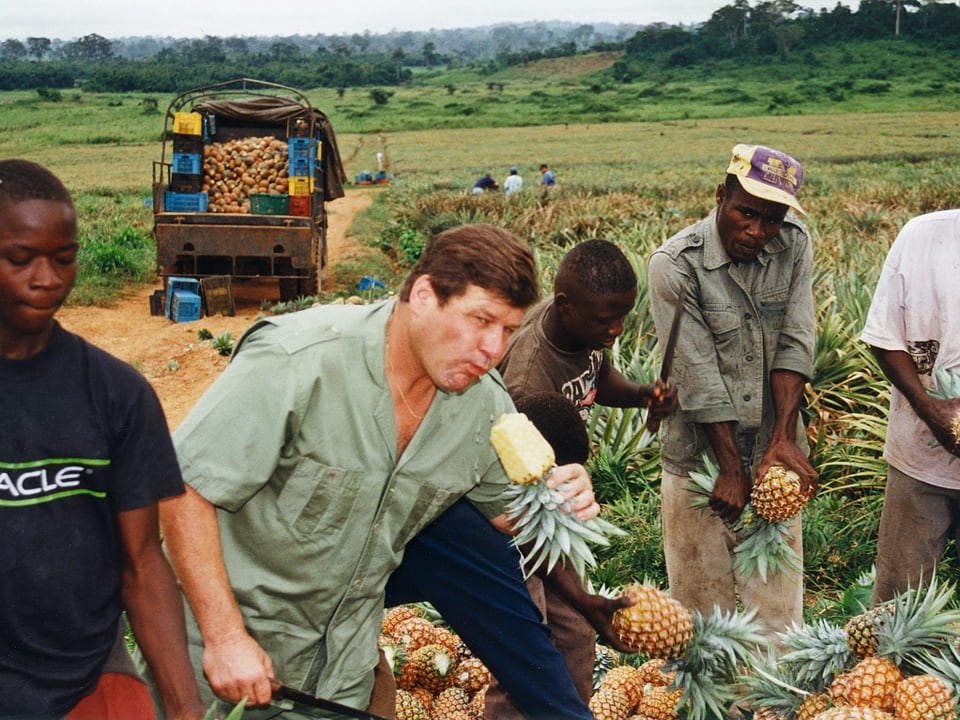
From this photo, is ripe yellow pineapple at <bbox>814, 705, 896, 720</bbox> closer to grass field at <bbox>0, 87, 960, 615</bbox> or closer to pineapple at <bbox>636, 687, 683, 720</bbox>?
pineapple at <bbox>636, 687, 683, 720</bbox>

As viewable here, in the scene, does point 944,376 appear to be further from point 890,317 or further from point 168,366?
point 168,366

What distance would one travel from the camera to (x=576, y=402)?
3600 mm

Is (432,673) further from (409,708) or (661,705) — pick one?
(661,705)

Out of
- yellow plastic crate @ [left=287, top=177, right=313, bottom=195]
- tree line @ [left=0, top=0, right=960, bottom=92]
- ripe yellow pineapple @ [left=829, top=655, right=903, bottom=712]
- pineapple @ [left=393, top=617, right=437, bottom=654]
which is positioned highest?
tree line @ [left=0, top=0, right=960, bottom=92]

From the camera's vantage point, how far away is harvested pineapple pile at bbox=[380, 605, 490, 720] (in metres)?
3.47

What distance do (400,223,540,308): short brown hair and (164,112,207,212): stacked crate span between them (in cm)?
1130

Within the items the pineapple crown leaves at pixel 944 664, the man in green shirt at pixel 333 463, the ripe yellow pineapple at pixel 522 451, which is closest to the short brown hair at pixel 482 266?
the man in green shirt at pixel 333 463

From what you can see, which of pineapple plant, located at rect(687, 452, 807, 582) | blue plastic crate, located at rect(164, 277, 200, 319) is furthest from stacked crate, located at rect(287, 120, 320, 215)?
pineapple plant, located at rect(687, 452, 807, 582)

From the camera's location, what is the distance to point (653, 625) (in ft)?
9.41

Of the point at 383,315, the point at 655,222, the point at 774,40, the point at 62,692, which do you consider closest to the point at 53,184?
the point at 383,315

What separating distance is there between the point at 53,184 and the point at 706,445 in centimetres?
279

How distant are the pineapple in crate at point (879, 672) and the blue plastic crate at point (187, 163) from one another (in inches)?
469

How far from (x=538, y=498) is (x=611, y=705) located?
45.1 inches

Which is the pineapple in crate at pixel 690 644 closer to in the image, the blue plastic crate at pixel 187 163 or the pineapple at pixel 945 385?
the pineapple at pixel 945 385
